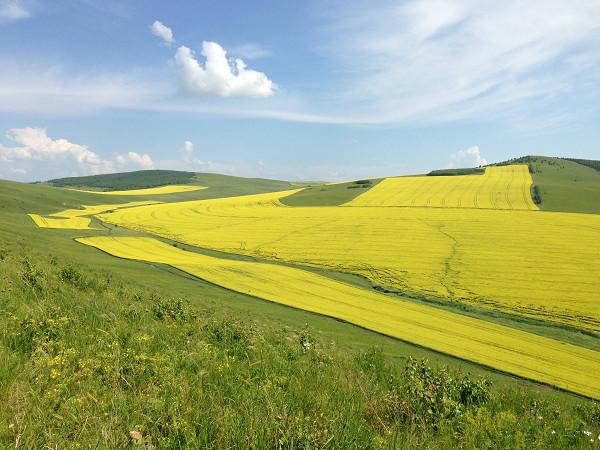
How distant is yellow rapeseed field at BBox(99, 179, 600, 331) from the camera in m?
31.0

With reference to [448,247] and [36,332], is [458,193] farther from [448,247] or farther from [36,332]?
[36,332]

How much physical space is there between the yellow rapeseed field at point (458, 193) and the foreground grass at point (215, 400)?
75.8 meters

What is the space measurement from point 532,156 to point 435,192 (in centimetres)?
13197

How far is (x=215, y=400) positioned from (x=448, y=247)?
149 feet

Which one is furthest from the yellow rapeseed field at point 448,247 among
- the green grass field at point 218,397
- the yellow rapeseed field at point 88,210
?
the green grass field at point 218,397

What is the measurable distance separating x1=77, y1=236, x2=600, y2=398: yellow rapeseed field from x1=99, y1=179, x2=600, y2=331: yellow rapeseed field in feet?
14.5

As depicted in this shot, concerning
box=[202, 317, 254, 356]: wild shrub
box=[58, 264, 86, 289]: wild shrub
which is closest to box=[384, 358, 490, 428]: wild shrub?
box=[202, 317, 254, 356]: wild shrub

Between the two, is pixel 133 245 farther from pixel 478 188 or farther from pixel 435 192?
pixel 478 188

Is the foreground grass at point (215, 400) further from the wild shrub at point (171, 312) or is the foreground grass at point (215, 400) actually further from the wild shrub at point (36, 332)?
the wild shrub at point (171, 312)

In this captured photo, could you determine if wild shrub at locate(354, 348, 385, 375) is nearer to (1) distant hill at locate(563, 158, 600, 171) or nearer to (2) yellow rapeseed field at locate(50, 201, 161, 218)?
(2) yellow rapeseed field at locate(50, 201, 161, 218)

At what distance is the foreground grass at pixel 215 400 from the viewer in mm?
3666

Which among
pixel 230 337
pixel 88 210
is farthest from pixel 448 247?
pixel 88 210

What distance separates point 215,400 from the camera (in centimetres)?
439

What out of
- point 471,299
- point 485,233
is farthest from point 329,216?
point 471,299
